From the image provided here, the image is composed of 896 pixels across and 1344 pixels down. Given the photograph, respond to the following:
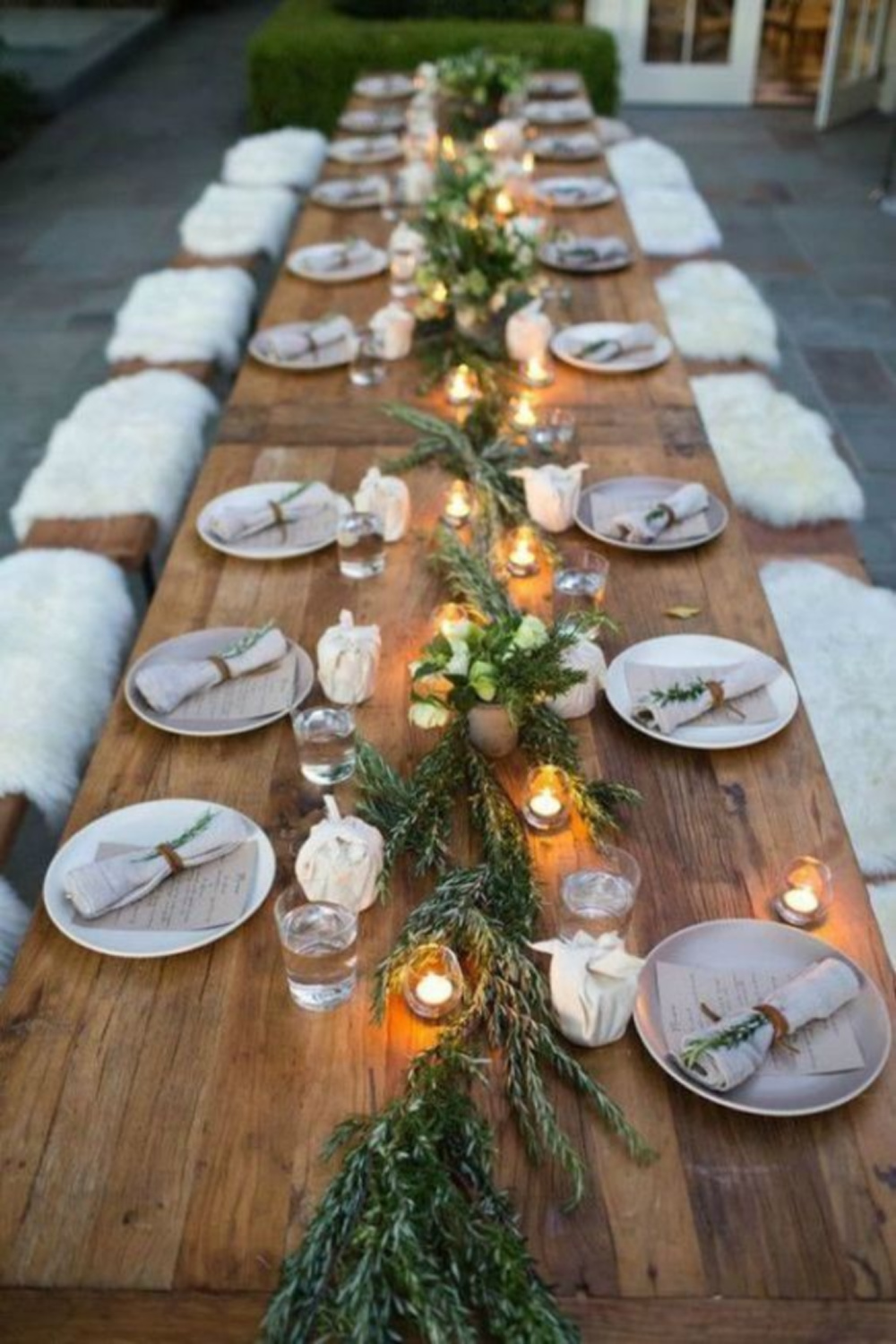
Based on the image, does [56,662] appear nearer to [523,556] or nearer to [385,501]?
[385,501]

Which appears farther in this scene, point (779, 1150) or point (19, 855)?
point (19, 855)

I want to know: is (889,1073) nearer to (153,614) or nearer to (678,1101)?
(678,1101)

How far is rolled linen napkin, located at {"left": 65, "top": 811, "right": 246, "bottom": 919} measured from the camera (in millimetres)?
1438

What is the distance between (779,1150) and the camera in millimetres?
1192

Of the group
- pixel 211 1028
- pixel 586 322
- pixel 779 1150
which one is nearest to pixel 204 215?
pixel 586 322

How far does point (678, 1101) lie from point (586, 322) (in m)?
2.14

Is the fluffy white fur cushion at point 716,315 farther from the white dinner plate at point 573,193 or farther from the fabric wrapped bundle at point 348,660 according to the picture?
the fabric wrapped bundle at point 348,660

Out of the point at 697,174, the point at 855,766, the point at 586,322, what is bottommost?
the point at 697,174

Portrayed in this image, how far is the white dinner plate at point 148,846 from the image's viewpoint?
1399 mm

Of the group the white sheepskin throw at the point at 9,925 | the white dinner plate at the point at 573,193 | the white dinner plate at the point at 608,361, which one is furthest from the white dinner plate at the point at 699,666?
the white dinner plate at the point at 573,193

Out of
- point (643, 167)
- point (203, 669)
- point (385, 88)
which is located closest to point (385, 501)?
point (203, 669)

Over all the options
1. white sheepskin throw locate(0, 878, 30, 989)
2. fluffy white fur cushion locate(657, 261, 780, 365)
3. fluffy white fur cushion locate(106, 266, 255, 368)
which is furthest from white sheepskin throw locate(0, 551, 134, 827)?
fluffy white fur cushion locate(657, 261, 780, 365)

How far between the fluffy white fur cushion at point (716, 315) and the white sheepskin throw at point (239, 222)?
4.44ft

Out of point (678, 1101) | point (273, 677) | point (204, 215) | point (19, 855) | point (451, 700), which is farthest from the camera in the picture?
point (204, 215)
